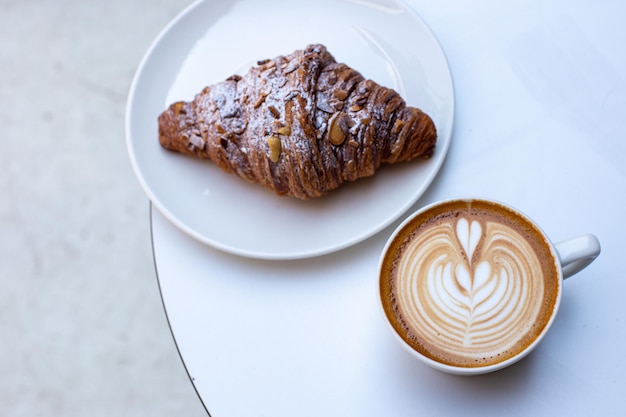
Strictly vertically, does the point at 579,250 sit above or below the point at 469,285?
above

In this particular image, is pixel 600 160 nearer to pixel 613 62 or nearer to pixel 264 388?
pixel 613 62

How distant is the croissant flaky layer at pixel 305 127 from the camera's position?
3.65ft

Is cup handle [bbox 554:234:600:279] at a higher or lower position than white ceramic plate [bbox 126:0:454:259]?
higher

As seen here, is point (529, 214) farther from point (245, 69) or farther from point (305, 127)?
point (245, 69)

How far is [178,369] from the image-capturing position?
1.86 metres

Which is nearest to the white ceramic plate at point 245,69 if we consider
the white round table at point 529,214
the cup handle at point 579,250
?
the white round table at point 529,214

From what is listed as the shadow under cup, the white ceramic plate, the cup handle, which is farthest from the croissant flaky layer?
the cup handle

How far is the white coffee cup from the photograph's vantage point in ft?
2.97

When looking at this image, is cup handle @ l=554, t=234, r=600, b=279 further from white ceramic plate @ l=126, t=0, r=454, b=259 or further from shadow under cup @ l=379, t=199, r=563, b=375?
white ceramic plate @ l=126, t=0, r=454, b=259

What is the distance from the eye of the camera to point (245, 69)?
4.24 feet

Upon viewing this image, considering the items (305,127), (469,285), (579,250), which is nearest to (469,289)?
(469,285)

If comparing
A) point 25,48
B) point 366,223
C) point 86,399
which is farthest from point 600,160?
point 25,48

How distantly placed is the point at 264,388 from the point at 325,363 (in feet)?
0.34

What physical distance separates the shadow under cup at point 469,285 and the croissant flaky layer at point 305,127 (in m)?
0.19
